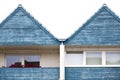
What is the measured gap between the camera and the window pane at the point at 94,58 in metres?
39.1

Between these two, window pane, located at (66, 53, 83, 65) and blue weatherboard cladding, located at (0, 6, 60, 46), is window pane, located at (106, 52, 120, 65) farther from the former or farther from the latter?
blue weatherboard cladding, located at (0, 6, 60, 46)

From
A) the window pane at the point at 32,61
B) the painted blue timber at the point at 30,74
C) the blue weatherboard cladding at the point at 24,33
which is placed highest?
the blue weatherboard cladding at the point at 24,33

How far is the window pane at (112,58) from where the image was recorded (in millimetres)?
39094

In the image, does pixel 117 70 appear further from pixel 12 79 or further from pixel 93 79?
pixel 12 79

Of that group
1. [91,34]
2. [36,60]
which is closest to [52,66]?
[36,60]

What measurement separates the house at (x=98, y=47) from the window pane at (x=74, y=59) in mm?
345

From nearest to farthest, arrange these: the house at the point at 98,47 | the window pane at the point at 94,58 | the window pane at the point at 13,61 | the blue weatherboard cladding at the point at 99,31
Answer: the house at the point at 98,47 < the blue weatherboard cladding at the point at 99,31 < the window pane at the point at 94,58 < the window pane at the point at 13,61

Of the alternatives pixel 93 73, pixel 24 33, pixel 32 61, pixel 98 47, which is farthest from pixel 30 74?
pixel 98 47

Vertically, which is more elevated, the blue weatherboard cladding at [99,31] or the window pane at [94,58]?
the blue weatherboard cladding at [99,31]

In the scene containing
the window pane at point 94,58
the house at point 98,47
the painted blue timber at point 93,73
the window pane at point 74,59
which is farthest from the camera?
the window pane at point 74,59

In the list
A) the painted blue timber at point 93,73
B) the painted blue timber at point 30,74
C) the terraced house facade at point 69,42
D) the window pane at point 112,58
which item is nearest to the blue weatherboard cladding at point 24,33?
the terraced house facade at point 69,42

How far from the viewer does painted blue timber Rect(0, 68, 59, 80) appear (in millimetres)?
38250

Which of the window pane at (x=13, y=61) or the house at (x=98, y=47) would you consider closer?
the house at (x=98, y=47)

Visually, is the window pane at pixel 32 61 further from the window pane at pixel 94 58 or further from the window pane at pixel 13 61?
the window pane at pixel 94 58
